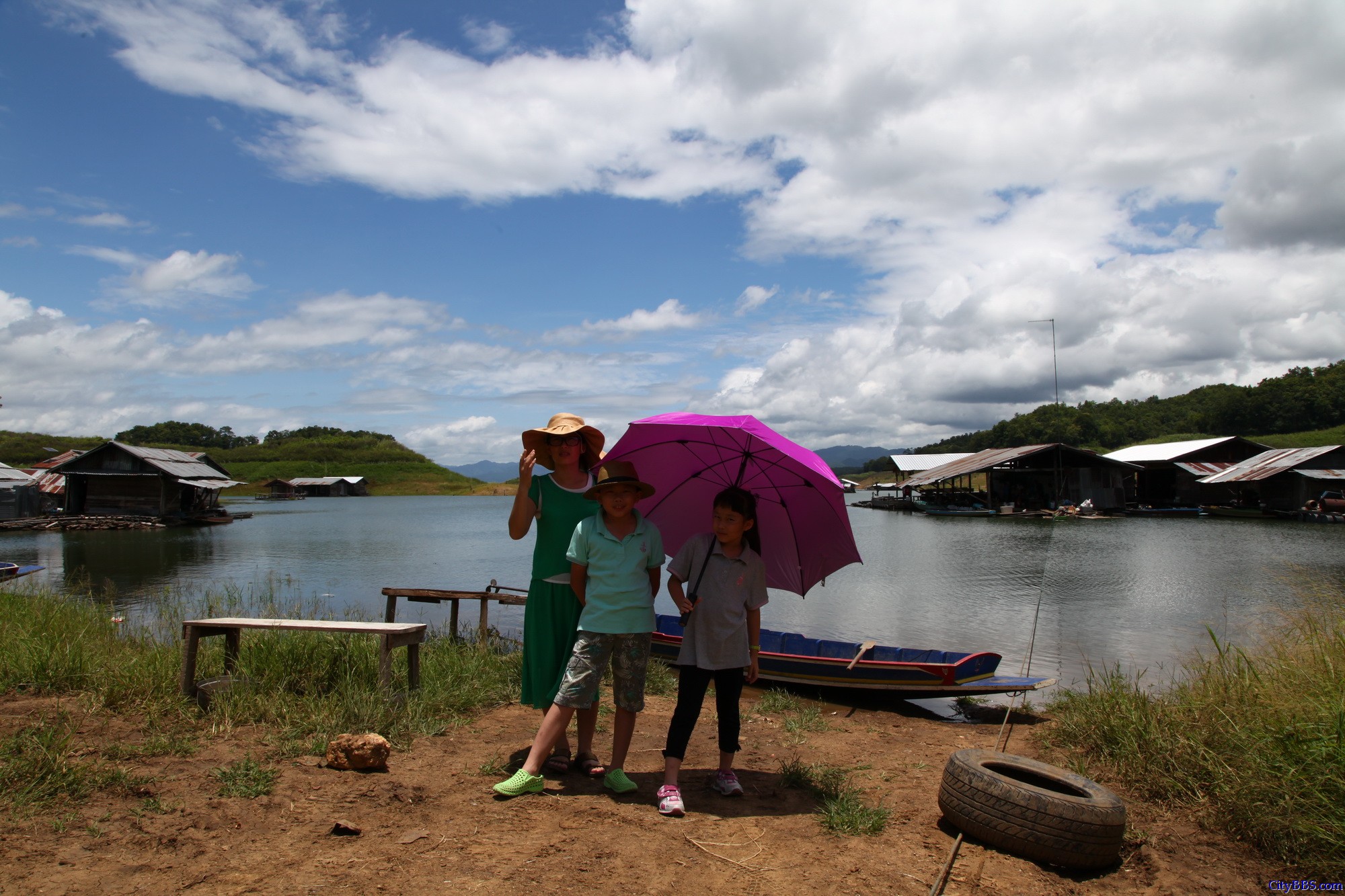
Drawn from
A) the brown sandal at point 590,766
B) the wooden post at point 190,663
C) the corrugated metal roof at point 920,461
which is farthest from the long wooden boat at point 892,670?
the corrugated metal roof at point 920,461

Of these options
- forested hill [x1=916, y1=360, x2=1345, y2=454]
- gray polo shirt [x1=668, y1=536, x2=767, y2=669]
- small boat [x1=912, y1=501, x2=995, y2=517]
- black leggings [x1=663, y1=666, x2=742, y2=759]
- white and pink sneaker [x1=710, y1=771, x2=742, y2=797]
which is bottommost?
small boat [x1=912, y1=501, x2=995, y2=517]

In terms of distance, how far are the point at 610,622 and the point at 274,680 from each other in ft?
11.0

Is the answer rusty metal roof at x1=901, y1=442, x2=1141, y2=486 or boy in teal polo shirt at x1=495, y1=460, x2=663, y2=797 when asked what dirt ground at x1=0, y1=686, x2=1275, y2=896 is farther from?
rusty metal roof at x1=901, y1=442, x2=1141, y2=486

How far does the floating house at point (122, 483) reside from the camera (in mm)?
44000

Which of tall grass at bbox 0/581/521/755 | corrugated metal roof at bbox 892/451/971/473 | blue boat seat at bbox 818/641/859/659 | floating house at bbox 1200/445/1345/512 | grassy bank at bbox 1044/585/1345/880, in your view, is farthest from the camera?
corrugated metal roof at bbox 892/451/971/473

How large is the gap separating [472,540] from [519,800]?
35586 mm

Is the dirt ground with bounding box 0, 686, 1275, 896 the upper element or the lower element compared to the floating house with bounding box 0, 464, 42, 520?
lower

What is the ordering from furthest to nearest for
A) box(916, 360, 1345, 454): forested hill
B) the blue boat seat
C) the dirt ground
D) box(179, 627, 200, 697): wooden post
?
box(916, 360, 1345, 454): forested hill → the blue boat seat → box(179, 627, 200, 697): wooden post → the dirt ground

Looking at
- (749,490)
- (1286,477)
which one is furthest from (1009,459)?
(749,490)

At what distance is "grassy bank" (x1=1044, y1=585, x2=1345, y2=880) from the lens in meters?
3.83

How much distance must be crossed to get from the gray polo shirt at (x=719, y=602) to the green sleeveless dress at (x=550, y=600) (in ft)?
2.11

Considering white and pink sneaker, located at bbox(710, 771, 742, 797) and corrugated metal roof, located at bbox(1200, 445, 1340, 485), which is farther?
corrugated metal roof, located at bbox(1200, 445, 1340, 485)

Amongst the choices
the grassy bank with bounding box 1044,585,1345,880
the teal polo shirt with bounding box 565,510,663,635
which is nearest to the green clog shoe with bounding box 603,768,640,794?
the teal polo shirt with bounding box 565,510,663,635

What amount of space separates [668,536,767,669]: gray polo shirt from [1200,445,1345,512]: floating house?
1880 inches
